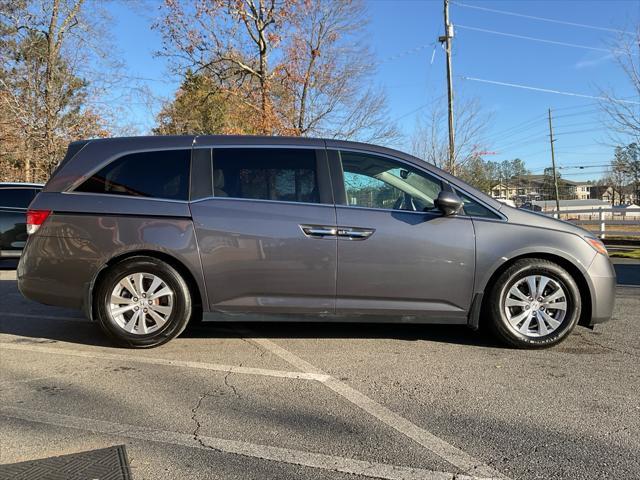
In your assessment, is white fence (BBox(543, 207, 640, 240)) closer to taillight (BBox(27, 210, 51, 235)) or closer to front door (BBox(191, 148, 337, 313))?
front door (BBox(191, 148, 337, 313))

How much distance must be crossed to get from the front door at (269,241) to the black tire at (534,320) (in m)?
1.45

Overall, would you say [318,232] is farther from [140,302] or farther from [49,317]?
[49,317]

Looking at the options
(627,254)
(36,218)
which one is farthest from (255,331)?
(627,254)

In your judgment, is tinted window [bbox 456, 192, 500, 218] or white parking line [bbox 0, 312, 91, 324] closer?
tinted window [bbox 456, 192, 500, 218]

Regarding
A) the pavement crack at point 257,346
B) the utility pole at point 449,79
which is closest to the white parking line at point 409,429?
the pavement crack at point 257,346

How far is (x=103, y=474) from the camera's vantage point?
256 cm

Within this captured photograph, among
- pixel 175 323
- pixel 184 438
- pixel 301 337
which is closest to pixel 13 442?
pixel 184 438

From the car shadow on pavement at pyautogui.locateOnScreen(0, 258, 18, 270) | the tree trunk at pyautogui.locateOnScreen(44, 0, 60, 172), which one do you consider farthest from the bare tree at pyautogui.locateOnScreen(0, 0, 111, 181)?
the car shadow on pavement at pyautogui.locateOnScreen(0, 258, 18, 270)

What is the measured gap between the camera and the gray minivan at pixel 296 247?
4414mm

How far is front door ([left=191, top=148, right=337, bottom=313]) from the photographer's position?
4.40 metres

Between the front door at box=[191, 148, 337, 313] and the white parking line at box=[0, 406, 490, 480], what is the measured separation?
1579mm

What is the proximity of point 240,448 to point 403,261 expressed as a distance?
219 cm

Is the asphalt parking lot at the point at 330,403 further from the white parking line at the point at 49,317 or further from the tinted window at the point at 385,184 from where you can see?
the tinted window at the point at 385,184

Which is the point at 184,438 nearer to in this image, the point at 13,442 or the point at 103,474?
the point at 103,474
